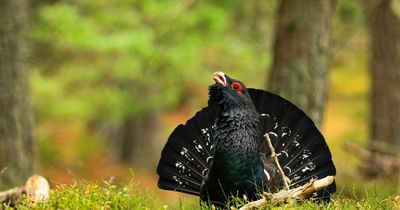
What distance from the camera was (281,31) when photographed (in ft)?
29.7

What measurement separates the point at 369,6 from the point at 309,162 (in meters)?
4.08

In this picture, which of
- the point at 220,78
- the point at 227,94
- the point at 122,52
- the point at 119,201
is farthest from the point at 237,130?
the point at 122,52

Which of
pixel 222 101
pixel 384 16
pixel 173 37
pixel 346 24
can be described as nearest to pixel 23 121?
pixel 222 101

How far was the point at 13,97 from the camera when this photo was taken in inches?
369

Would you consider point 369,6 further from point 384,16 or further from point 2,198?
point 2,198

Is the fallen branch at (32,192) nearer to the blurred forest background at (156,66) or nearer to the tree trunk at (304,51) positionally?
the blurred forest background at (156,66)

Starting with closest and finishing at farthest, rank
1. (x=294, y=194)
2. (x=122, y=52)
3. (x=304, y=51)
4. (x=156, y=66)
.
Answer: (x=294, y=194) < (x=304, y=51) < (x=156, y=66) < (x=122, y=52)

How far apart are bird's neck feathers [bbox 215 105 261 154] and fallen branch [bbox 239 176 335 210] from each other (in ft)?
2.35

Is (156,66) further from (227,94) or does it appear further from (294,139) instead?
(227,94)

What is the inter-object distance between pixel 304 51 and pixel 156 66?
278 inches

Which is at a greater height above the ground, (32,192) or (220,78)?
(220,78)

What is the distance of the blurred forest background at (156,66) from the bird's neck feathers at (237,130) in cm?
76

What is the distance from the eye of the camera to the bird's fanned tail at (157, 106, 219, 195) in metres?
6.46

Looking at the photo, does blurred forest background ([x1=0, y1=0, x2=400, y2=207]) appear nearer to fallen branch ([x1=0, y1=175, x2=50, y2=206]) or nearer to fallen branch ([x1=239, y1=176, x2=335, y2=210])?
fallen branch ([x1=0, y1=175, x2=50, y2=206])
